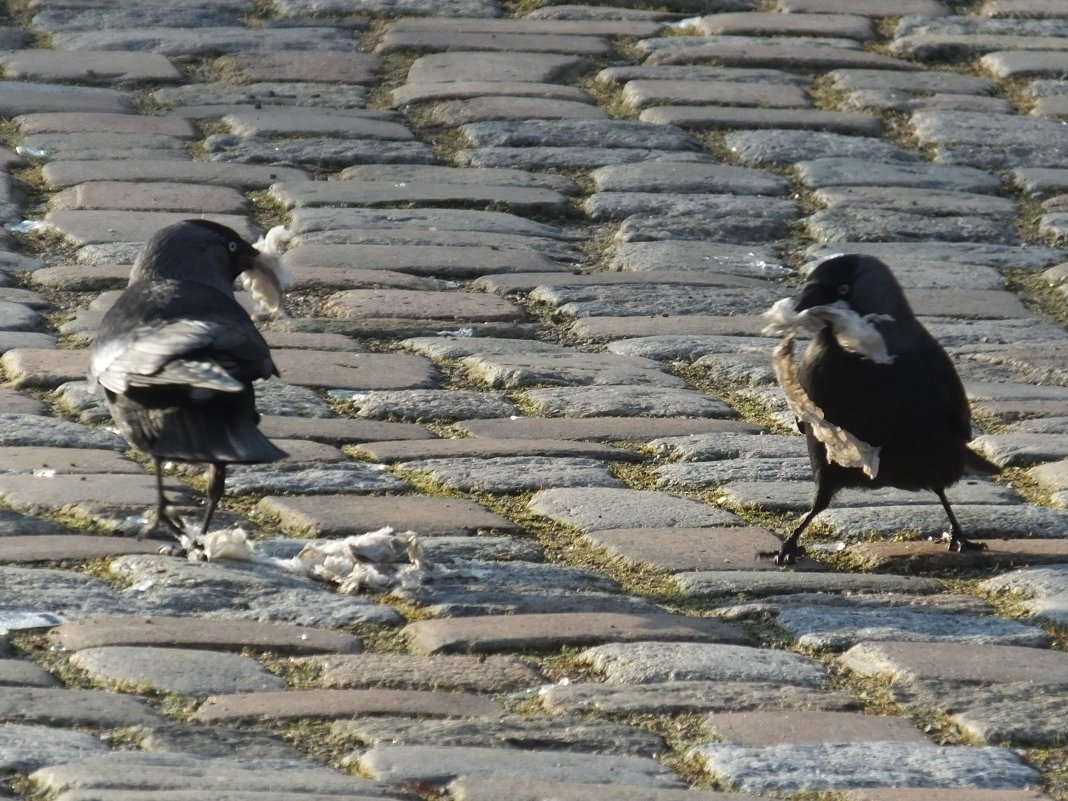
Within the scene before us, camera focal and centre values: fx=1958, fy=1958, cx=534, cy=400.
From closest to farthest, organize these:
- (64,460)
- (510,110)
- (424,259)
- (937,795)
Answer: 1. (937,795)
2. (64,460)
3. (424,259)
4. (510,110)

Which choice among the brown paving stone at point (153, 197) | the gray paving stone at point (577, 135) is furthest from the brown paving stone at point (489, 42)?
the brown paving stone at point (153, 197)

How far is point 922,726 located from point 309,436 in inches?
67.1

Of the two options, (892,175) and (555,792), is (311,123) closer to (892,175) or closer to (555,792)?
(892,175)

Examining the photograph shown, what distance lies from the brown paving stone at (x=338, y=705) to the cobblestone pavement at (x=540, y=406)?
0.04 ft

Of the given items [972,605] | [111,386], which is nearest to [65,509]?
[111,386]

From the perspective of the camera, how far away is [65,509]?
365cm

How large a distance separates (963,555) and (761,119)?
9.37 ft

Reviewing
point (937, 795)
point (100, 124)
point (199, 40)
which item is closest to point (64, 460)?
point (937, 795)

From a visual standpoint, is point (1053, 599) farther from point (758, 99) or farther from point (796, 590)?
point (758, 99)

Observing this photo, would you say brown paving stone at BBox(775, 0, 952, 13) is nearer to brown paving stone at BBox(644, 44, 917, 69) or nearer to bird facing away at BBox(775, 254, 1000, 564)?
brown paving stone at BBox(644, 44, 917, 69)

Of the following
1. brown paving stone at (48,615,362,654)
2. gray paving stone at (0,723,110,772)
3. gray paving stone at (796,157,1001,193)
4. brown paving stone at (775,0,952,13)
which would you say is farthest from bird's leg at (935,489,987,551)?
brown paving stone at (775,0,952,13)

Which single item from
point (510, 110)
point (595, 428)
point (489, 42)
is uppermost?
point (489, 42)

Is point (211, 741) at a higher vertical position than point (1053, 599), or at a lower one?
higher

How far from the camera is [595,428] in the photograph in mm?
4305
